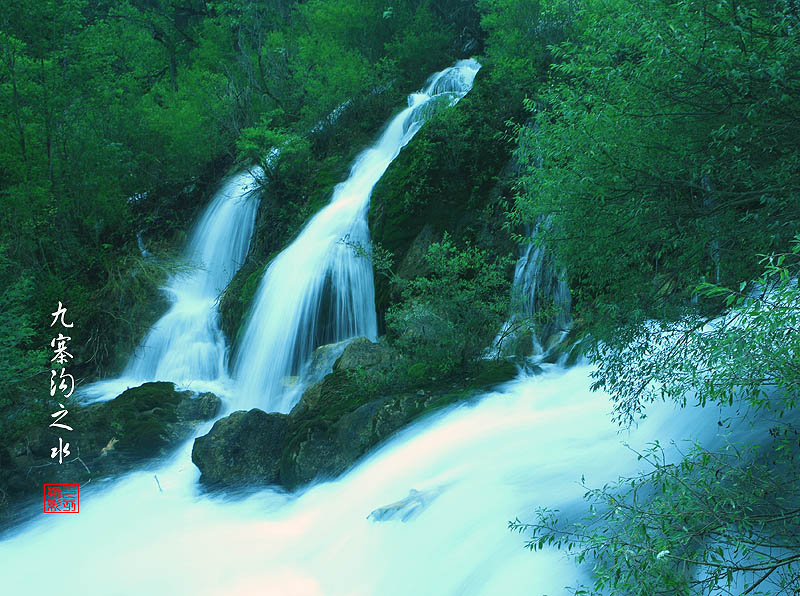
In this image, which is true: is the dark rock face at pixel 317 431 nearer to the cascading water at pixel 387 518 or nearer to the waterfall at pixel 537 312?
the cascading water at pixel 387 518

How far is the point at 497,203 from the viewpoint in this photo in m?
12.9

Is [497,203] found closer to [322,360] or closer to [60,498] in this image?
[322,360]

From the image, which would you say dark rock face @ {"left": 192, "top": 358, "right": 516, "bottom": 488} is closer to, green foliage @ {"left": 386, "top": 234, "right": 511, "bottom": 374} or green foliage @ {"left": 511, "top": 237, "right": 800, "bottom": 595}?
green foliage @ {"left": 386, "top": 234, "right": 511, "bottom": 374}

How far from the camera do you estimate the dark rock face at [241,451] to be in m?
9.20

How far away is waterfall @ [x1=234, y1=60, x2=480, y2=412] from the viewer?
42.7 ft

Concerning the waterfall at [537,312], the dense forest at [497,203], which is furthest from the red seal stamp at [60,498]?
the waterfall at [537,312]

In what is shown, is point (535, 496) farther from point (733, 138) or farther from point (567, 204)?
point (733, 138)

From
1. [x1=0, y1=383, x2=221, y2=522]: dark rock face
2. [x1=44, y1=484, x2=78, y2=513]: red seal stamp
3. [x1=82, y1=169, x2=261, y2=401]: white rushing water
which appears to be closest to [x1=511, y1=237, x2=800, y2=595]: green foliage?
[x1=44, y1=484, x2=78, y2=513]: red seal stamp

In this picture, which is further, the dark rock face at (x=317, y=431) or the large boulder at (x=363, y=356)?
the large boulder at (x=363, y=356)

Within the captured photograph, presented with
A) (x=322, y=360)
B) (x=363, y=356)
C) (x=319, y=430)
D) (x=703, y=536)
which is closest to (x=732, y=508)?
(x=703, y=536)

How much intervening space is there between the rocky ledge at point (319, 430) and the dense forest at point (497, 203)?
11cm

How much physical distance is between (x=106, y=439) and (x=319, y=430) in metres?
4.58

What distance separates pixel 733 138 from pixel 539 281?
5758 mm

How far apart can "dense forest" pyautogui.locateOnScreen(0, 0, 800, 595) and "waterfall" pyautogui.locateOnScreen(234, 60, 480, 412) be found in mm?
422
